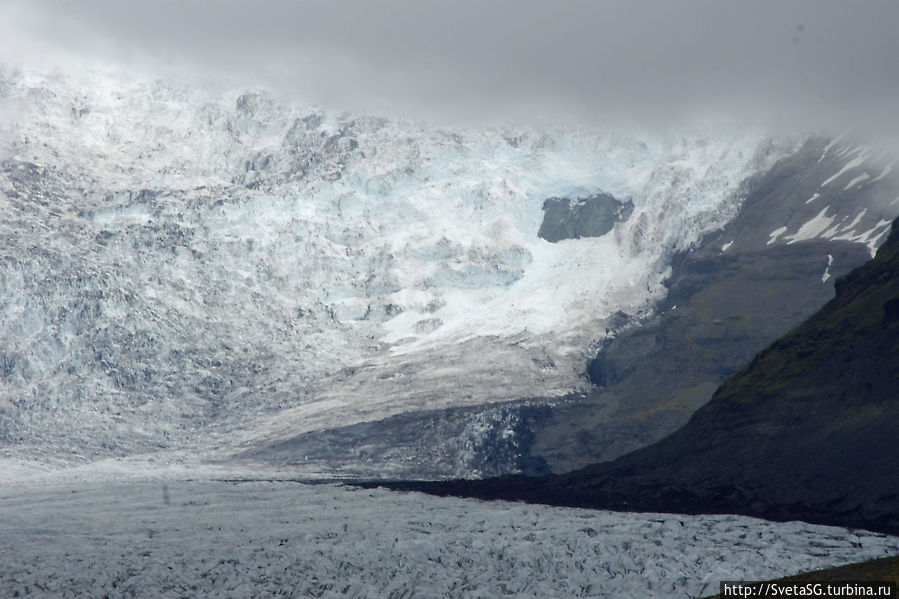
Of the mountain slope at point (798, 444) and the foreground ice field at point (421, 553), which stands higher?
the mountain slope at point (798, 444)

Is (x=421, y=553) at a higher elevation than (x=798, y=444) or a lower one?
lower

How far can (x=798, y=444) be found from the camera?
377 ft

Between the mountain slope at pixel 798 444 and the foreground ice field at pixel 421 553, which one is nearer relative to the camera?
the foreground ice field at pixel 421 553

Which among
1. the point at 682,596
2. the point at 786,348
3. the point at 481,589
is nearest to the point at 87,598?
the point at 481,589

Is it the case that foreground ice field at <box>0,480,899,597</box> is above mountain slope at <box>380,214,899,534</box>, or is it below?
below

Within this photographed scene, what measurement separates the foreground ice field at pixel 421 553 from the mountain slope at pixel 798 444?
8.86 m

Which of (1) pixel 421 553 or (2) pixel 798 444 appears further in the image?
(2) pixel 798 444

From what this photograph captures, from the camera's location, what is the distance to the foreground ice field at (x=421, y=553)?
81750mm

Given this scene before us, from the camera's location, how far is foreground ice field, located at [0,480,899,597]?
8175cm

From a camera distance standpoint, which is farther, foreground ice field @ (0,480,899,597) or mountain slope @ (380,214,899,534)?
mountain slope @ (380,214,899,534)

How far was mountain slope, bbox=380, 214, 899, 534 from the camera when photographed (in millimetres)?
103625

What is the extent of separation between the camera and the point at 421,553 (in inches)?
3597

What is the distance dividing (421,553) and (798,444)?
4724cm

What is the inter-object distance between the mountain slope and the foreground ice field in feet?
29.1
